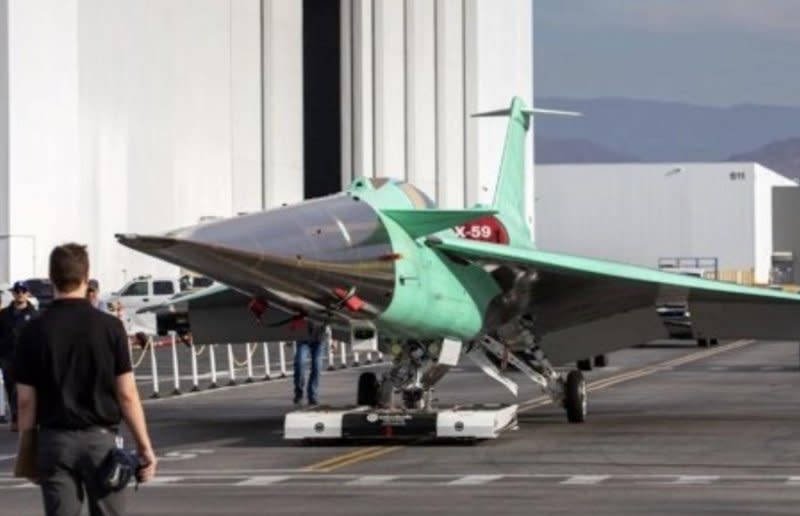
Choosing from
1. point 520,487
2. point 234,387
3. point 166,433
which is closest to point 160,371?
point 234,387

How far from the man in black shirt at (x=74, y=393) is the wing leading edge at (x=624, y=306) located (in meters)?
13.6

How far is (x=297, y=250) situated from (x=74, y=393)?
9493 millimetres

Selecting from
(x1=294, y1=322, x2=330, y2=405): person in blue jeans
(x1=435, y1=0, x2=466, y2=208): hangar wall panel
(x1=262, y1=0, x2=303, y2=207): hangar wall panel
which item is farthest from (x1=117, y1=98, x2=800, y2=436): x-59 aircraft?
(x1=435, y1=0, x2=466, y2=208): hangar wall panel

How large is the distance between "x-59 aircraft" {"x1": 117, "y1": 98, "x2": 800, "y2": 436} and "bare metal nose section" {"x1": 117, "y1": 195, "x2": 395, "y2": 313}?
18 millimetres

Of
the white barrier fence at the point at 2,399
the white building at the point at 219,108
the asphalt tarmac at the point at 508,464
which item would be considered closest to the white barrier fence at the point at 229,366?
the asphalt tarmac at the point at 508,464

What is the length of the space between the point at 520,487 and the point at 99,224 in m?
51.1

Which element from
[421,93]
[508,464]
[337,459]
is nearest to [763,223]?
[421,93]

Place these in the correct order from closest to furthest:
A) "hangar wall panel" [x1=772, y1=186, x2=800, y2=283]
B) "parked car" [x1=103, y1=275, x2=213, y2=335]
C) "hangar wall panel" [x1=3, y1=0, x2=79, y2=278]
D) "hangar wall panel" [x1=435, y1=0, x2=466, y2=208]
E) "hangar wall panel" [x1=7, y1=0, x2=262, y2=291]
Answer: "parked car" [x1=103, y1=275, x2=213, y2=335]
"hangar wall panel" [x1=3, y1=0, x2=79, y2=278]
"hangar wall panel" [x1=7, y1=0, x2=262, y2=291]
"hangar wall panel" [x1=435, y1=0, x2=466, y2=208]
"hangar wall panel" [x1=772, y1=186, x2=800, y2=283]

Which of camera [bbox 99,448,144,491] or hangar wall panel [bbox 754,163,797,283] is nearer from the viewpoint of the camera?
camera [bbox 99,448,144,491]

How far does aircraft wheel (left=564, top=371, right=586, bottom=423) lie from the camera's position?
2608 centimetres

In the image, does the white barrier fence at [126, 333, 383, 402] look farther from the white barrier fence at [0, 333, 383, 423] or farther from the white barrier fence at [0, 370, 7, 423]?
the white barrier fence at [0, 370, 7, 423]

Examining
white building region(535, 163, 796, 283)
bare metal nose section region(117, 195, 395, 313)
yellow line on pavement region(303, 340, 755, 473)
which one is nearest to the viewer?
bare metal nose section region(117, 195, 395, 313)

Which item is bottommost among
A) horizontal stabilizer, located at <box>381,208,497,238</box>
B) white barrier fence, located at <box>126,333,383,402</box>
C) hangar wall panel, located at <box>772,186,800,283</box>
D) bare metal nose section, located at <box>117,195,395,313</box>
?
white barrier fence, located at <box>126,333,383,402</box>

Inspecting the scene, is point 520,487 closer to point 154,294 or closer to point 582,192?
point 154,294
